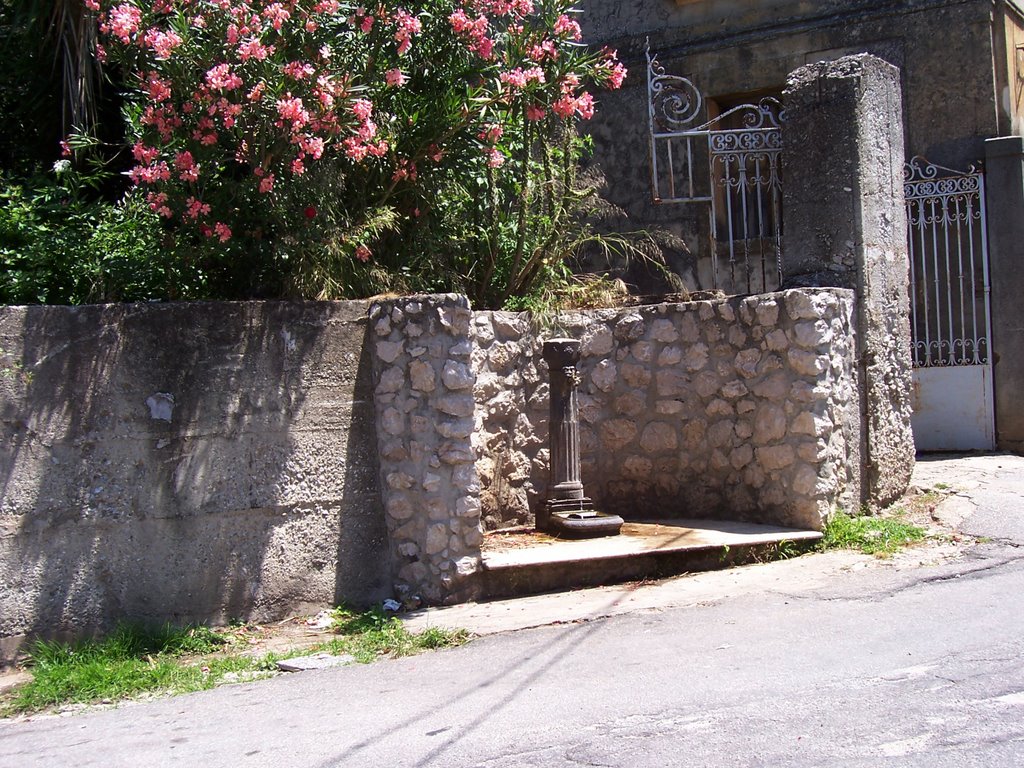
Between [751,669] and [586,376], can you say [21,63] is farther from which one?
[751,669]

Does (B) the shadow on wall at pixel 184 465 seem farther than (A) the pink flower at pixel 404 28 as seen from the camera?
No

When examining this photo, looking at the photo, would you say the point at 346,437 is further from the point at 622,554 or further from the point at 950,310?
the point at 950,310

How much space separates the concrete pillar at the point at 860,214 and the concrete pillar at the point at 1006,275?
2.38 meters

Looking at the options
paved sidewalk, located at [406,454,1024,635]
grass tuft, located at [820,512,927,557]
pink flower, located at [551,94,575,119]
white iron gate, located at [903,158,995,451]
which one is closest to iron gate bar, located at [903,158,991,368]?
white iron gate, located at [903,158,995,451]

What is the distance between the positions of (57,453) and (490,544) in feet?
8.91

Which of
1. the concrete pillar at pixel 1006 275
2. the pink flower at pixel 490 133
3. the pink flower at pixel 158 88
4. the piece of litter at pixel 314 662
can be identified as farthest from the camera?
the concrete pillar at pixel 1006 275

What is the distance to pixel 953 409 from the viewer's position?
375 inches

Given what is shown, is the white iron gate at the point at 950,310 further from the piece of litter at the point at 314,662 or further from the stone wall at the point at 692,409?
the piece of litter at the point at 314,662

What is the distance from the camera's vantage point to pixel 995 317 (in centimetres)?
944

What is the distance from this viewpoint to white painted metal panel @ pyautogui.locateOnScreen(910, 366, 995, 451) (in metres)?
9.42

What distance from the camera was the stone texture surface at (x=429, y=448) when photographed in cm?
591

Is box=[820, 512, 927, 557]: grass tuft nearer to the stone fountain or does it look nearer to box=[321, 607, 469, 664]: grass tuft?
the stone fountain

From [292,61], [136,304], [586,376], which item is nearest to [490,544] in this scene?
[586,376]

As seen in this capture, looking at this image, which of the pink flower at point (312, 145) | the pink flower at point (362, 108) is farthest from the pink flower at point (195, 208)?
the pink flower at point (362, 108)
